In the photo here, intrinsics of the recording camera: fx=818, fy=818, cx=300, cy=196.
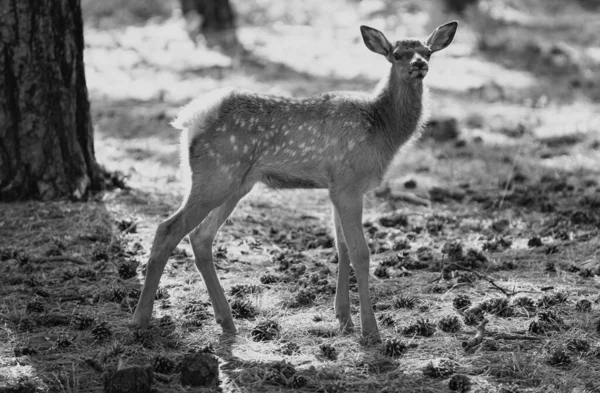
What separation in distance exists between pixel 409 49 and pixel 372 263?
7.27ft

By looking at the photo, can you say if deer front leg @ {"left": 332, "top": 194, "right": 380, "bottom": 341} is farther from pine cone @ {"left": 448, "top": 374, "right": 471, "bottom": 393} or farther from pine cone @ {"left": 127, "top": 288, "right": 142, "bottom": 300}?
pine cone @ {"left": 127, "top": 288, "right": 142, "bottom": 300}

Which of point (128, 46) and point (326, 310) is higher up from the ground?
point (128, 46)

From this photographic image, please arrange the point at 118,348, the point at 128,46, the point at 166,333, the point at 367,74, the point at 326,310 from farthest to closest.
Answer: the point at 128,46 → the point at 367,74 → the point at 326,310 → the point at 166,333 → the point at 118,348

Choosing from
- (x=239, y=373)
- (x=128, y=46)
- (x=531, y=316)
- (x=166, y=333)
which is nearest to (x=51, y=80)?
(x=166, y=333)

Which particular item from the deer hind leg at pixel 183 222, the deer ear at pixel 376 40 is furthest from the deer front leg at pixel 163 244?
the deer ear at pixel 376 40

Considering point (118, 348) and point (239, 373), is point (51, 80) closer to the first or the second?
point (118, 348)

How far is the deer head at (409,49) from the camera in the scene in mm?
7016

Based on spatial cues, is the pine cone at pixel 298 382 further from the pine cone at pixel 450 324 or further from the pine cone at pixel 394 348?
the pine cone at pixel 450 324

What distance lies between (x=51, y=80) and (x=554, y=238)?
5.73 m

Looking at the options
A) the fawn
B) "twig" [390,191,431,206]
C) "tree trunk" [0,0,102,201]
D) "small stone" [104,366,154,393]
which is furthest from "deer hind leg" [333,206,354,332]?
"tree trunk" [0,0,102,201]

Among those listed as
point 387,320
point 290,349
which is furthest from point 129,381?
point 387,320

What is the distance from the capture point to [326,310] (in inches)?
281

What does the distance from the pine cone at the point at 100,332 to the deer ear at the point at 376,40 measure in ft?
11.4

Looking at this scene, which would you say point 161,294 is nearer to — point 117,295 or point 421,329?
point 117,295
